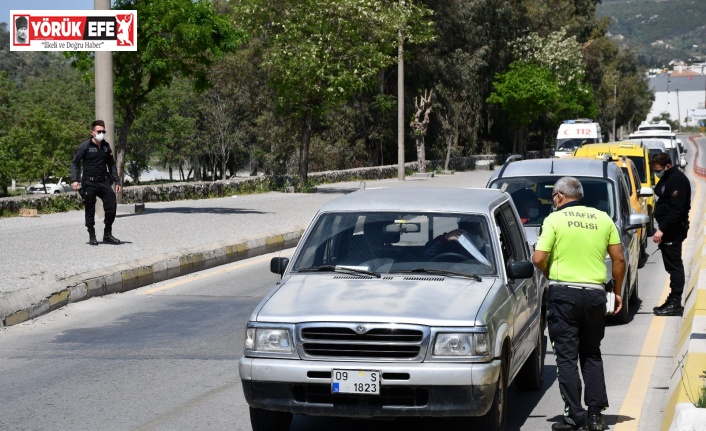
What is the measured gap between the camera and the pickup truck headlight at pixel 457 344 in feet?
20.4

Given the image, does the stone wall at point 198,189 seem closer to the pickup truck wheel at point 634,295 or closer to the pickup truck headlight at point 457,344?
the pickup truck wheel at point 634,295

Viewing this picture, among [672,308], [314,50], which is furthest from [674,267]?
[314,50]

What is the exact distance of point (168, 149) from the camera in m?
73.1

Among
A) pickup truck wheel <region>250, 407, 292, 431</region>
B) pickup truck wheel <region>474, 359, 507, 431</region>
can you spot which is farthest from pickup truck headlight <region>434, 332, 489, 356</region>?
pickup truck wheel <region>250, 407, 292, 431</region>

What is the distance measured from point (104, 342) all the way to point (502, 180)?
5.30m

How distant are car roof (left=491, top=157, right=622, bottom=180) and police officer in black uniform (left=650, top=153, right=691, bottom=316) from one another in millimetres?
775

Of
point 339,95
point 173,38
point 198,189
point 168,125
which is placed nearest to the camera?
point 173,38

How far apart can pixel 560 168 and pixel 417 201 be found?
6147 mm

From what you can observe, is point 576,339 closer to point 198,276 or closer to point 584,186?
point 584,186

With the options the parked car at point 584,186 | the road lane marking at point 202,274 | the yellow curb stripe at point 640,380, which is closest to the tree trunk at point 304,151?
the road lane marking at point 202,274

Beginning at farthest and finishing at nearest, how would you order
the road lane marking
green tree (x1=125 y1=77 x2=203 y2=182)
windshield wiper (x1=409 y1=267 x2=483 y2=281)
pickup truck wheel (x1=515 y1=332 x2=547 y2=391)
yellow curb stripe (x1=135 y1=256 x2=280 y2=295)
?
green tree (x1=125 y1=77 x2=203 y2=182) < the road lane marking < yellow curb stripe (x1=135 y1=256 x2=280 y2=295) < pickup truck wheel (x1=515 y1=332 x2=547 y2=391) < windshield wiper (x1=409 y1=267 x2=483 y2=281)

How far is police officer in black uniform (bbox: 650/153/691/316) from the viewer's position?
41.3 feet

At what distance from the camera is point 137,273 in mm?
15156

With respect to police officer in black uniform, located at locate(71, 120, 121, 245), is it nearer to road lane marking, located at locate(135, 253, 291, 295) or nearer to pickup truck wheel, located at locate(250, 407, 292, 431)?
road lane marking, located at locate(135, 253, 291, 295)
